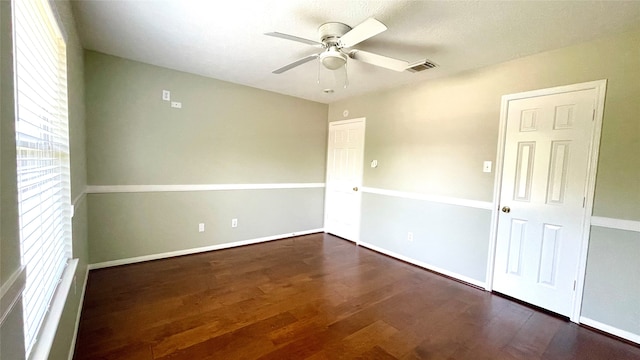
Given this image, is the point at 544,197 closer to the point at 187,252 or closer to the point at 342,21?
the point at 342,21

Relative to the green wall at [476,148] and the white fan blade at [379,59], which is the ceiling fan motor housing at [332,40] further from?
the green wall at [476,148]

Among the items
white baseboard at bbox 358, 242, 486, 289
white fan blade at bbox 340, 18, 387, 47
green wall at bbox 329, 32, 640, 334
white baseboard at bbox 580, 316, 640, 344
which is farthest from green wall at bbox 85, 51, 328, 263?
white baseboard at bbox 580, 316, 640, 344

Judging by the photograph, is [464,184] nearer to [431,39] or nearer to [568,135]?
[568,135]

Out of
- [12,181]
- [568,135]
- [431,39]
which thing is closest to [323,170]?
Answer: [431,39]

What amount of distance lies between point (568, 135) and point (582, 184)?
444 mm

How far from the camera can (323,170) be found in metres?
4.95

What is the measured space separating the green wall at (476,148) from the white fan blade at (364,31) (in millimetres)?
1775

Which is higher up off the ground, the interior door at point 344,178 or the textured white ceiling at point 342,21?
the textured white ceiling at point 342,21

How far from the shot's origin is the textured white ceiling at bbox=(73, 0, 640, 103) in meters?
1.87

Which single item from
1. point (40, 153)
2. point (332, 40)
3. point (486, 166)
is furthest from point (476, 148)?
point (40, 153)

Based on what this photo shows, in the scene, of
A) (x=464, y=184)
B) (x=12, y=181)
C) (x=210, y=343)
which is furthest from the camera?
(x=464, y=184)

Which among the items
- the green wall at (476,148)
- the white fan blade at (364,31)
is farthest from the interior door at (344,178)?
the white fan blade at (364,31)

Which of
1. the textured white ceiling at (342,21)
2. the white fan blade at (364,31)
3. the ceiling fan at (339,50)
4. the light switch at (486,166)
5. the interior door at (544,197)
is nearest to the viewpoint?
the white fan blade at (364,31)

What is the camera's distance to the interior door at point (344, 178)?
171 inches
